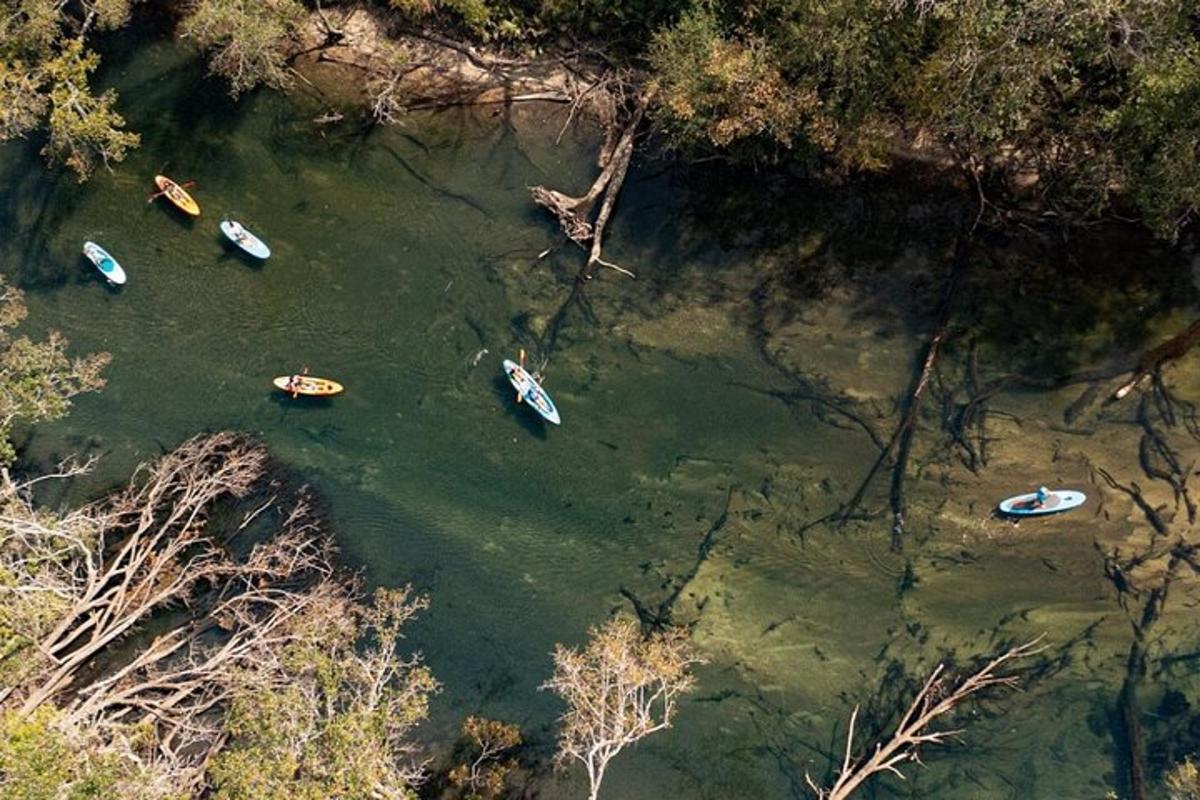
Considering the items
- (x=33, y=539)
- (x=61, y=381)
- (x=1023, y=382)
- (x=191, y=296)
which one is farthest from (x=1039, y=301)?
(x=33, y=539)

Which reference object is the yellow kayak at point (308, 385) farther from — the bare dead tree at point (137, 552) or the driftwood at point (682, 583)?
the driftwood at point (682, 583)

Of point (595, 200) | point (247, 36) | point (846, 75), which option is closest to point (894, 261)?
point (846, 75)

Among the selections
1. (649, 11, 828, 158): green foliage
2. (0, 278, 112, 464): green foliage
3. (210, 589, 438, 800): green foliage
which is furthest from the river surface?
(210, 589, 438, 800): green foliage

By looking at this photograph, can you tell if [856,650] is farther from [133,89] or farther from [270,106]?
[133,89]

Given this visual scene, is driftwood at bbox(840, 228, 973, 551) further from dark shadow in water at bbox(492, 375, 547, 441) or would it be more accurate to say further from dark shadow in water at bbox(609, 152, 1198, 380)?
dark shadow in water at bbox(492, 375, 547, 441)

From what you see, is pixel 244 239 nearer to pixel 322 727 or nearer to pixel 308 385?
pixel 308 385

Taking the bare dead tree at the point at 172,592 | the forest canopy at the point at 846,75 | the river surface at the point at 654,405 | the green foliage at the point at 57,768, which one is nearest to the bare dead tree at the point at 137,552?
the bare dead tree at the point at 172,592
